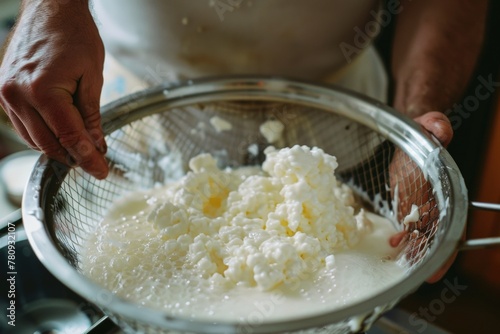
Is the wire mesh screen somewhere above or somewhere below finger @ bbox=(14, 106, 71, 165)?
below

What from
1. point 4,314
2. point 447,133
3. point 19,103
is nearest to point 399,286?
point 447,133

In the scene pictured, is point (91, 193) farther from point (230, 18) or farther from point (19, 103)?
point (230, 18)

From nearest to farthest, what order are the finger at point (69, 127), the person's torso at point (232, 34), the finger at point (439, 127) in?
1. the finger at point (69, 127)
2. the finger at point (439, 127)
3. the person's torso at point (232, 34)

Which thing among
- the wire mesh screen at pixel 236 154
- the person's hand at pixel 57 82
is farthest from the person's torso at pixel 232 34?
the person's hand at pixel 57 82

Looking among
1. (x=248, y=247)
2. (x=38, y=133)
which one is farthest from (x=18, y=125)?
(x=248, y=247)

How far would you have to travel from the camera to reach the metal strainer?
0.63 metres

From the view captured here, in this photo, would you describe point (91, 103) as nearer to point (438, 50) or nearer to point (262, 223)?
point (262, 223)

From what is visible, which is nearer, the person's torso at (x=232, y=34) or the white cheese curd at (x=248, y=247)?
the white cheese curd at (x=248, y=247)

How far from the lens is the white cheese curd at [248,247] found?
2.37 ft

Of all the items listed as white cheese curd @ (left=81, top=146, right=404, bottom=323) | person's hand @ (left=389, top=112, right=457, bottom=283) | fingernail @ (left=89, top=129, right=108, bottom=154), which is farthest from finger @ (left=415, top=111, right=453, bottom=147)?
fingernail @ (left=89, top=129, right=108, bottom=154)

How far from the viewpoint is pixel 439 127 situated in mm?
876

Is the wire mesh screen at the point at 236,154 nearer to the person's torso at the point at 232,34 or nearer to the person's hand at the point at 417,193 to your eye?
the person's hand at the point at 417,193

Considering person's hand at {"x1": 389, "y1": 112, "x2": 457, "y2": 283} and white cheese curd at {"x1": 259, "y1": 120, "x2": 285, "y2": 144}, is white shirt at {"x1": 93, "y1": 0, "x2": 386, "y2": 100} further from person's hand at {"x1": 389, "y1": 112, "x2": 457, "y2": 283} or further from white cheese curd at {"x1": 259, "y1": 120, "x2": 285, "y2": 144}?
person's hand at {"x1": 389, "y1": 112, "x2": 457, "y2": 283}

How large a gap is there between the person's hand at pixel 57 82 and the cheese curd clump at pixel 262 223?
0.54 ft
